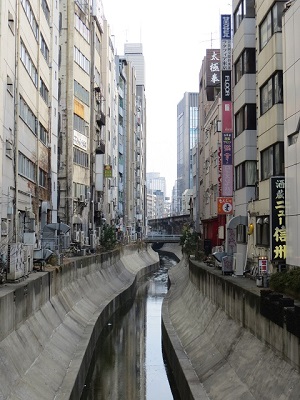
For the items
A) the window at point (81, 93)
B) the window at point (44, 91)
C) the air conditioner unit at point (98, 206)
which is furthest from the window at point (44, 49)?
the air conditioner unit at point (98, 206)

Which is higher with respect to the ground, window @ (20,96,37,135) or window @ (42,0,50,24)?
window @ (42,0,50,24)

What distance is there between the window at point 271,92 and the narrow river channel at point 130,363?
14.5 meters

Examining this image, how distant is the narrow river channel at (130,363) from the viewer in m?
24.8

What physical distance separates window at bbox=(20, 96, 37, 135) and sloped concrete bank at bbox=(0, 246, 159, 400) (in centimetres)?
1063

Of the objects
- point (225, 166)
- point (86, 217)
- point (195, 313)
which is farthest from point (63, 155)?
point (195, 313)

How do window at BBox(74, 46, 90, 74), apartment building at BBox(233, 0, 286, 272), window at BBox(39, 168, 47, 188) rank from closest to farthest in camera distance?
apartment building at BBox(233, 0, 286, 272) → window at BBox(39, 168, 47, 188) → window at BBox(74, 46, 90, 74)

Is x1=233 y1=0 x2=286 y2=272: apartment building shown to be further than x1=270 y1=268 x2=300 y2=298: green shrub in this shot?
Yes

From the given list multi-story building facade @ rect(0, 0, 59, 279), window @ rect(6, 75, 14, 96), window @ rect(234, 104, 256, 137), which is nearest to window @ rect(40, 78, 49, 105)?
multi-story building facade @ rect(0, 0, 59, 279)

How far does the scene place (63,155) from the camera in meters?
64.6

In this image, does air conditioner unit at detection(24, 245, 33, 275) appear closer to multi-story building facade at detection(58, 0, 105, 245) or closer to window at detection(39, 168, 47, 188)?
window at detection(39, 168, 47, 188)

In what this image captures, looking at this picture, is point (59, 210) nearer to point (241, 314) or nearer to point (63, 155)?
point (63, 155)

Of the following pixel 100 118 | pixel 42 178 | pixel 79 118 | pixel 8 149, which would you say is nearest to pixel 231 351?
pixel 8 149

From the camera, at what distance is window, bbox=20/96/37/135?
39719 millimetres

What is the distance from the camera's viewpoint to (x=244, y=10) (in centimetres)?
3644
